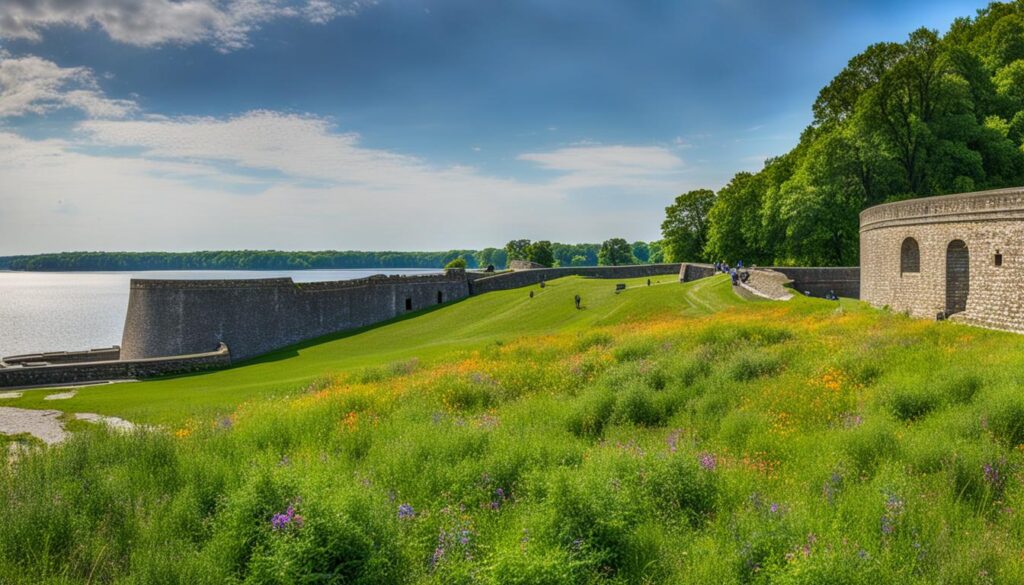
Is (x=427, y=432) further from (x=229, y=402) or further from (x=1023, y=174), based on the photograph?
(x=1023, y=174)

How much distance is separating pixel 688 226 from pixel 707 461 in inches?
2514

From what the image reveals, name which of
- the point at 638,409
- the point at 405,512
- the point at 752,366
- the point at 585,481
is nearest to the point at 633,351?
the point at 752,366

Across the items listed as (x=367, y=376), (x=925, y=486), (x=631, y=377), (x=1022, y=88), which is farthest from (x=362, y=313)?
(x=1022, y=88)

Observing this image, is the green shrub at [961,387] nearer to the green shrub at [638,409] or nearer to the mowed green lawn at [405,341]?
the green shrub at [638,409]

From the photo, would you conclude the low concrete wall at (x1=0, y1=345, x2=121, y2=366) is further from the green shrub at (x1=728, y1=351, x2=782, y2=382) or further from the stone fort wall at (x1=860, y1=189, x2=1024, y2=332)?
the stone fort wall at (x1=860, y1=189, x2=1024, y2=332)

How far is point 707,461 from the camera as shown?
859 cm

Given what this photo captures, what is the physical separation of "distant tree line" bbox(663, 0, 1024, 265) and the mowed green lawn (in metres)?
14.0

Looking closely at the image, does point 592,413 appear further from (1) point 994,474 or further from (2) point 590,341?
(2) point 590,341

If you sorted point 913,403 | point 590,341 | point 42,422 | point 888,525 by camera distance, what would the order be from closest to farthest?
point 888,525
point 913,403
point 42,422
point 590,341

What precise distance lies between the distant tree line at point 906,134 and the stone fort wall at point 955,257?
1340cm

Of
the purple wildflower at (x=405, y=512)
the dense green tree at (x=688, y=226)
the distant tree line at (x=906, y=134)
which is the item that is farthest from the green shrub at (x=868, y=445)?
the dense green tree at (x=688, y=226)

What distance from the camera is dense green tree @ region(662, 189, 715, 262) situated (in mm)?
68062

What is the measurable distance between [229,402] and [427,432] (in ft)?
35.6

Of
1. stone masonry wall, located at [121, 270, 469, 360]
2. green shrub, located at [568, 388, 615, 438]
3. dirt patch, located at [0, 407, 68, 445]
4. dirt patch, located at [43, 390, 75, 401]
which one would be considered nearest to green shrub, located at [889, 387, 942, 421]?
green shrub, located at [568, 388, 615, 438]
